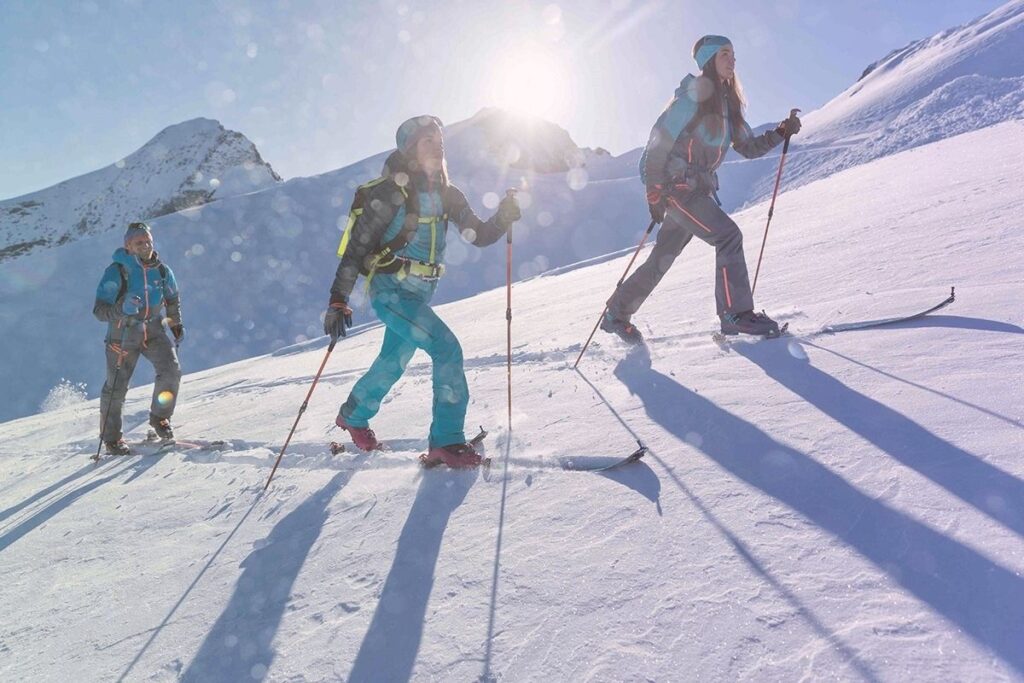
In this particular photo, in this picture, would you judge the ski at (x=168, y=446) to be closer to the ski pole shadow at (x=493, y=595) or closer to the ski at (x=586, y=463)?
the ski at (x=586, y=463)

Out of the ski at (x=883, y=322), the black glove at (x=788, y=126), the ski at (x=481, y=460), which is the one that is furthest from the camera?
the black glove at (x=788, y=126)

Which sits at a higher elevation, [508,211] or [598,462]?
[508,211]

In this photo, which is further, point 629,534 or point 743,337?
point 743,337

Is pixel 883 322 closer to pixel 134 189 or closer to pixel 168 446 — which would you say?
pixel 168 446

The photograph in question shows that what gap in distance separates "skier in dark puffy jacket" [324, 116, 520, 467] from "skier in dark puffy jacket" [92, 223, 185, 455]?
3.20 meters

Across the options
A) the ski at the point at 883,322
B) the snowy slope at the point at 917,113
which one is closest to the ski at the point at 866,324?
the ski at the point at 883,322

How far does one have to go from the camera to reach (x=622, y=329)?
480 centimetres

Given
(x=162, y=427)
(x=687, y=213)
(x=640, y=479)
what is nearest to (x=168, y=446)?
(x=162, y=427)

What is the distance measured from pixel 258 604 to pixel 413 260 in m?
2.03

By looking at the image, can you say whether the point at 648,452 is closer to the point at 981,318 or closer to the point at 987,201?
the point at 981,318

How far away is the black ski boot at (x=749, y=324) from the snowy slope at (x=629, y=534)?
0.17 metres

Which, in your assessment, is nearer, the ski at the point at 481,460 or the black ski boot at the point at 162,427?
the ski at the point at 481,460

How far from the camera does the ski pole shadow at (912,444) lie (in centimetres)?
171

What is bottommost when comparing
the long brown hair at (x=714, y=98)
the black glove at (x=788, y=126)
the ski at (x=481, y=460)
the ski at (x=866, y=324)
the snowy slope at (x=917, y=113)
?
the ski at (x=481, y=460)
